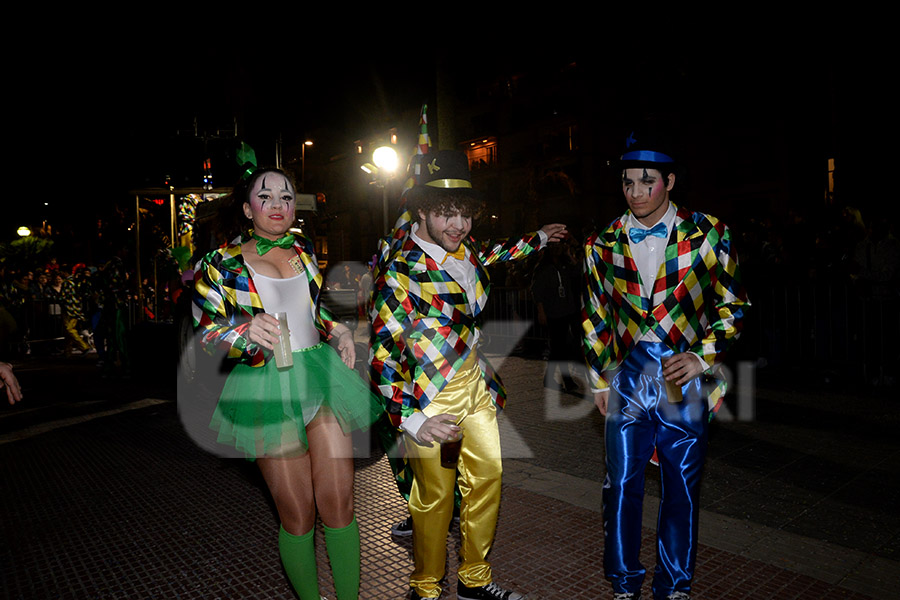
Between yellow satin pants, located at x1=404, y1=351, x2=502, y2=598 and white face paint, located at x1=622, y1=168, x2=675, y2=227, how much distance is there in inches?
40.9

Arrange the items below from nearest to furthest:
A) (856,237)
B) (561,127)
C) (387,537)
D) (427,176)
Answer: (427,176) → (387,537) → (856,237) → (561,127)

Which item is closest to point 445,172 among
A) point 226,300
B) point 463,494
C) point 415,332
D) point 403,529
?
point 415,332

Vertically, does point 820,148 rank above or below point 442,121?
above

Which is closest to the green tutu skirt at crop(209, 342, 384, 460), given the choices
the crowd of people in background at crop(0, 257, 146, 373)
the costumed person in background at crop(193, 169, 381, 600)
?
the costumed person in background at crop(193, 169, 381, 600)

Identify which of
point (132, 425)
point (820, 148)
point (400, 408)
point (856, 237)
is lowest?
point (132, 425)

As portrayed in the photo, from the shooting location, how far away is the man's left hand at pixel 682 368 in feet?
8.92

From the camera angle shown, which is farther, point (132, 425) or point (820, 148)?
point (820, 148)

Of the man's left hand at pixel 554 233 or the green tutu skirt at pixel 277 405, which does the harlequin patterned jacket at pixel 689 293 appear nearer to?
the man's left hand at pixel 554 233

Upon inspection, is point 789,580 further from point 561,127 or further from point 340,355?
point 561,127

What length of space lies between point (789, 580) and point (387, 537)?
2204 millimetres

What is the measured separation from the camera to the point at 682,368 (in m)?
2.72

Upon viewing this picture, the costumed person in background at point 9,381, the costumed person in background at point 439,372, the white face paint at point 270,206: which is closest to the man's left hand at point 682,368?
the costumed person in background at point 439,372

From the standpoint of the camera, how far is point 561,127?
41.4 metres

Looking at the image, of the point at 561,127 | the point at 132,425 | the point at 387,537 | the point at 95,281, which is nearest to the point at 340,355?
the point at 387,537
